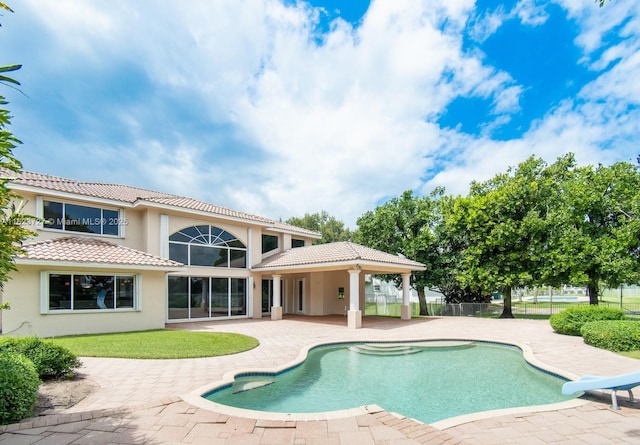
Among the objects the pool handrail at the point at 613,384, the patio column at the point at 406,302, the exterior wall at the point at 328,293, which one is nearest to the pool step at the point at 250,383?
the pool handrail at the point at 613,384

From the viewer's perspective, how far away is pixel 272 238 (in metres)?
26.0

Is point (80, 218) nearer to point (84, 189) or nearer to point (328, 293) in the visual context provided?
point (84, 189)

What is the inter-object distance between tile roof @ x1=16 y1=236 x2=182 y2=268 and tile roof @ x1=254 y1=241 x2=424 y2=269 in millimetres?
6730

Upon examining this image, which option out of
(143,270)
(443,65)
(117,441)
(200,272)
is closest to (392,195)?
(443,65)

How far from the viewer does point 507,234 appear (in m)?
23.0

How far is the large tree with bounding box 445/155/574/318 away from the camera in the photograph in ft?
75.2

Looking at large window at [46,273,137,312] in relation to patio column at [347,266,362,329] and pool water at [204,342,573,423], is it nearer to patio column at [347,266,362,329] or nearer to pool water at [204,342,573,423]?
pool water at [204,342,573,423]

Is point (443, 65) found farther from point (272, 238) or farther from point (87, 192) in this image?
point (87, 192)

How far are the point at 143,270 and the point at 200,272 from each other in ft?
12.9

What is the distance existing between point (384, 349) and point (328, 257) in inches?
267

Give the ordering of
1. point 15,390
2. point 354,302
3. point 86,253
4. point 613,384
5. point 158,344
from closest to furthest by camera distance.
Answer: point 15,390 → point 613,384 → point 158,344 → point 86,253 → point 354,302

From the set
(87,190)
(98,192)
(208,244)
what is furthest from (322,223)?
(87,190)

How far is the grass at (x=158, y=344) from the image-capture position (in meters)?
10.7

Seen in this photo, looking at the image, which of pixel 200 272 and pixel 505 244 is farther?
pixel 505 244
